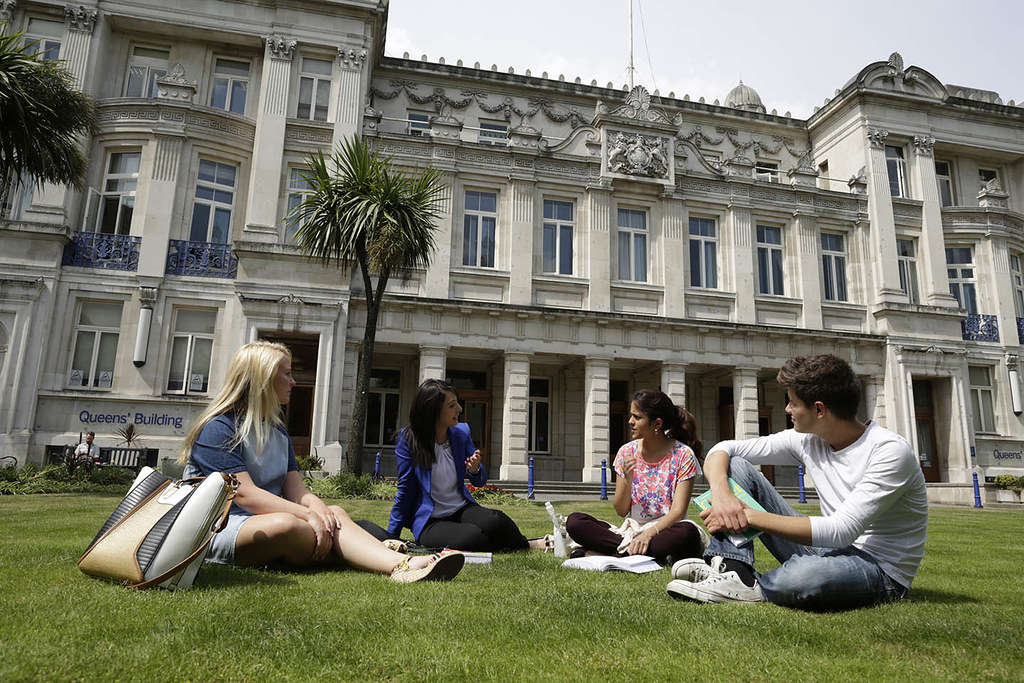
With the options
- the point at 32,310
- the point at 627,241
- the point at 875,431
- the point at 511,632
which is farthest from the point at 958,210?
the point at 32,310

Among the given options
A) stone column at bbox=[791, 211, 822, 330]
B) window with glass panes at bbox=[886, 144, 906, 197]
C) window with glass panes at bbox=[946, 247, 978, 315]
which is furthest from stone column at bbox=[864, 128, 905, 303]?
window with glass panes at bbox=[946, 247, 978, 315]

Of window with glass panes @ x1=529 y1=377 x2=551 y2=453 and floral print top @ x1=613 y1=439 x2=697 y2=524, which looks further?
window with glass panes @ x1=529 y1=377 x2=551 y2=453

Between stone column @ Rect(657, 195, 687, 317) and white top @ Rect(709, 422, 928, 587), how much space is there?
19083 mm

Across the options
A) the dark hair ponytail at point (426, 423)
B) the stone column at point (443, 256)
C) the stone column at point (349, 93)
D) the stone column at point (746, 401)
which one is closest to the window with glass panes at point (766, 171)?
the stone column at point (746, 401)

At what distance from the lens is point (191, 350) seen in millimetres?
19781

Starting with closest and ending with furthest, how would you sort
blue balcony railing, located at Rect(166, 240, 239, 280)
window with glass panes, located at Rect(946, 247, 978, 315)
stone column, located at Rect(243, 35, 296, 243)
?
blue balcony railing, located at Rect(166, 240, 239, 280)
stone column, located at Rect(243, 35, 296, 243)
window with glass panes, located at Rect(946, 247, 978, 315)

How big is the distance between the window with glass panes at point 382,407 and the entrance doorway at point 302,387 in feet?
8.52

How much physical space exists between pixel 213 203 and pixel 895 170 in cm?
2599

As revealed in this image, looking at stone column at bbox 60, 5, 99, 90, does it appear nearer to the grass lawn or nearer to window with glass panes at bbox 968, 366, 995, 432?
the grass lawn

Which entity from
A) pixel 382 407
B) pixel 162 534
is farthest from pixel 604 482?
pixel 162 534

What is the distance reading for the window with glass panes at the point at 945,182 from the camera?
27.9 m

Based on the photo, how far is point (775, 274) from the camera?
81.1 feet

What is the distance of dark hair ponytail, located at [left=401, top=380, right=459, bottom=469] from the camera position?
552 centimetres

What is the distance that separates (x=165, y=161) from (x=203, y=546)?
1990cm
